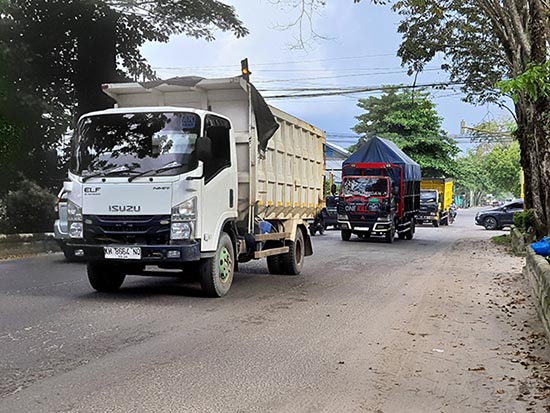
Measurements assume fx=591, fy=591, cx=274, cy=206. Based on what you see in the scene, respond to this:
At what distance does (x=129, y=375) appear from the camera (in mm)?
5031

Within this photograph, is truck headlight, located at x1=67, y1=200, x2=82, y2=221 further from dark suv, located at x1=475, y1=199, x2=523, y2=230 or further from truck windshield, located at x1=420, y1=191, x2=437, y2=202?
truck windshield, located at x1=420, y1=191, x2=437, y2=202

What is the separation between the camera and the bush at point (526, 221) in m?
18.0

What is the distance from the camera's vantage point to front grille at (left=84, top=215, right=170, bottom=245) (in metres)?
7.87

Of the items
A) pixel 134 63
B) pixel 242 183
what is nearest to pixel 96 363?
pixel 242 183

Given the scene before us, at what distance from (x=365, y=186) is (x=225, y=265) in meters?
14.0

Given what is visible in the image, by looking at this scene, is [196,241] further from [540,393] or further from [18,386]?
[540,393]

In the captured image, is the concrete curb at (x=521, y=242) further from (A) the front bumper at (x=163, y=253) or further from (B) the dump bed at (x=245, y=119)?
(A) the front bumper at (x=163, y=253)

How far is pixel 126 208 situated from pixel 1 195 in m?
10.7

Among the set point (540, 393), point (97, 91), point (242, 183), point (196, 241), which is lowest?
point (540, 393)

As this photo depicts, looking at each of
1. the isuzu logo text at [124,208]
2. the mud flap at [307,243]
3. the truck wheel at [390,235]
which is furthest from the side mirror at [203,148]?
the truck wheel at [390,235]

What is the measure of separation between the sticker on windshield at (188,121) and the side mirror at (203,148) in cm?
29

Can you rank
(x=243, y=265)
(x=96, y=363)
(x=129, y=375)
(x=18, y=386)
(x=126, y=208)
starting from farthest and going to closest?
(x=243, y=265) < (x=126, y=208) < (x=96, y=363) < (x=129, y=375) < (x=18, y=386)

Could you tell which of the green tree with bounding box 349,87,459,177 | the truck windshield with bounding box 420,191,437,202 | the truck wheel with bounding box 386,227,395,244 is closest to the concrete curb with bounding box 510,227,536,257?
the truck wheel with bounding box 386,227,395,244

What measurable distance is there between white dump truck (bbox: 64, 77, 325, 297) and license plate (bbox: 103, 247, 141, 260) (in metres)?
0.01
